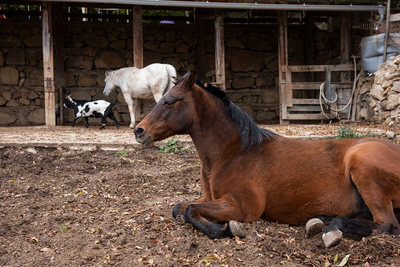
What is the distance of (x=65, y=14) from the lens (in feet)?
41.8

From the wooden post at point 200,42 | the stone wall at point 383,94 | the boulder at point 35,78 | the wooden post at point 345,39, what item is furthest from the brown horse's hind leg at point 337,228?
the boulder at point 35,78

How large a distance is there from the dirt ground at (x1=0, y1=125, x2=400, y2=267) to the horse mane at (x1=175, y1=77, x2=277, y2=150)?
764 mm

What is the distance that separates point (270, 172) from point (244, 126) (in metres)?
0.51

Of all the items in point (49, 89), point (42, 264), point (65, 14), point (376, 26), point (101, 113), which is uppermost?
point (65, 14)

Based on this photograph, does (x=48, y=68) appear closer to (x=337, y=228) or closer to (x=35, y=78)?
(x=35, y=78)

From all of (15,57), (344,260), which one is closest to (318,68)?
(344,260)

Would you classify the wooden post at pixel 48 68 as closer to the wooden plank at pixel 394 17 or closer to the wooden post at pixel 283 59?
the wooden post at pixel 283 59

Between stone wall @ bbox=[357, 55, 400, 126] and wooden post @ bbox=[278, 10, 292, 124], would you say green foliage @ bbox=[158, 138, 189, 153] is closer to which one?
wooden post @ bbox=[278, 10, 292, 124]

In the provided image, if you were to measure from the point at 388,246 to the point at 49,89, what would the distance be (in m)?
9.22

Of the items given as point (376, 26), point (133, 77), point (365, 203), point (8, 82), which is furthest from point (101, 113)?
point (365, 203)

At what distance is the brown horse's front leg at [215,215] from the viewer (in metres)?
3.15

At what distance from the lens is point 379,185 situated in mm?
3080

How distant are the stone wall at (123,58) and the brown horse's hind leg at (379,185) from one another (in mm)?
9939

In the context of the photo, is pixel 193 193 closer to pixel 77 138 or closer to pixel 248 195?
pixel 248 195
